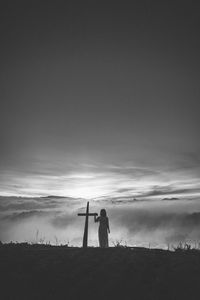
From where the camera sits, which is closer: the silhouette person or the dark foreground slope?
the dark foreground slope

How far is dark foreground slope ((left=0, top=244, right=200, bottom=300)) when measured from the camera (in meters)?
11.1

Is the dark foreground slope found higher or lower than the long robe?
lower

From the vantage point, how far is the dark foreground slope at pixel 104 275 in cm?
1114

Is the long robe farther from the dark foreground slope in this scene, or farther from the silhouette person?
the dark foreground slope

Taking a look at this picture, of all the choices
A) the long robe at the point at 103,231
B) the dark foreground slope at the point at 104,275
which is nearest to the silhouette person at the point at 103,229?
the long robe at the point at 103,231

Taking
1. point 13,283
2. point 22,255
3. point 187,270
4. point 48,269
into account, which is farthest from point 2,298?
point 187,270

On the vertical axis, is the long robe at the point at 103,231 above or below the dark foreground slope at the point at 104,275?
above

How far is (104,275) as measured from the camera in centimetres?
1240

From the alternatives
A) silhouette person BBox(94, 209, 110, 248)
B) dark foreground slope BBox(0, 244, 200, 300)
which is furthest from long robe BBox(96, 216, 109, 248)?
dark foreground slope BBox(0, 244, 200, 300)

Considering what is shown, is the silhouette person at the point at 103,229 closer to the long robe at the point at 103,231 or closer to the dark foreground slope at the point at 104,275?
the long robe at the point at 103,231

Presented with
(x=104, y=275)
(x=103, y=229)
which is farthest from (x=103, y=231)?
(x=104, y=275)

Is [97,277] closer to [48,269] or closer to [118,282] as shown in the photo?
[118,282]

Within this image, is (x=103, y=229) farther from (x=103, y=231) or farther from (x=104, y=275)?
(x=104, y=275)

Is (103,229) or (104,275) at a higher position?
(103,229)
